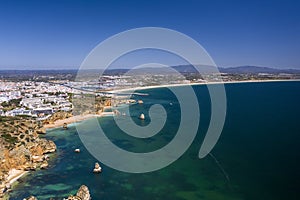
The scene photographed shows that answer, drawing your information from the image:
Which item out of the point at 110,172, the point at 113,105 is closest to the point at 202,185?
the point at 110,172

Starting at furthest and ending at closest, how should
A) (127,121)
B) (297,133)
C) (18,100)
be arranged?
(18,100) < (127,121) < (297,133)

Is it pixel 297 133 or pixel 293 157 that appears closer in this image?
pixel 293 157

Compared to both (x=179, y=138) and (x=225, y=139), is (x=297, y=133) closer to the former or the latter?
(x=225, y=139)

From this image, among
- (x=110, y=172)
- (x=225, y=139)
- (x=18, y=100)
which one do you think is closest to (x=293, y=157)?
(x=225, y=139)

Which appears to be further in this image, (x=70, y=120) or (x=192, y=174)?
(x=70, y=120)

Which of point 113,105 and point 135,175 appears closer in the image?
point 135,175

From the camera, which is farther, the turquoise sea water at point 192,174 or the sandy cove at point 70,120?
the sandy cove at point 70,120

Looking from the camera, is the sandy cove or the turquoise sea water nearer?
the turquoise sea water

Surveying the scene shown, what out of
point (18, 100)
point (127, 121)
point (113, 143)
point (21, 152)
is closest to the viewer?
point (21, 152)

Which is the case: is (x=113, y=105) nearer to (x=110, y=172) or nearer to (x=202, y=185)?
(x=110, y=172)
